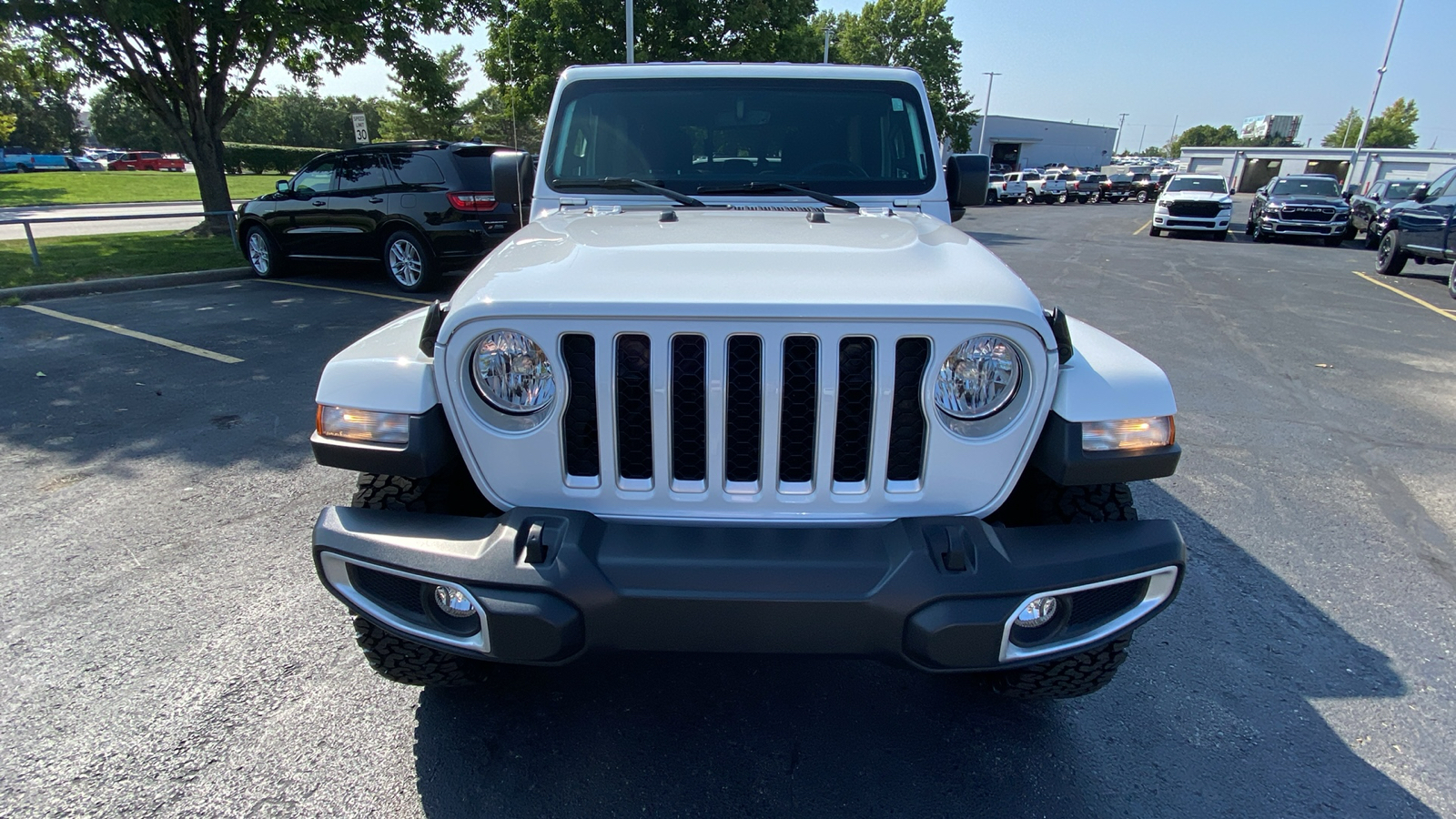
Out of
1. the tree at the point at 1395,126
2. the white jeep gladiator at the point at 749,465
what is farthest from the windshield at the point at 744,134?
the tree at the point at 1395,126

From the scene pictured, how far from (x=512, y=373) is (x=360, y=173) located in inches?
341

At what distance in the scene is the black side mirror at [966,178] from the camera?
11.1 feet

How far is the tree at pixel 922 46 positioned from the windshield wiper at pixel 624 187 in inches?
1677

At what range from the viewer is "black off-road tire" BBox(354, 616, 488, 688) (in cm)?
210

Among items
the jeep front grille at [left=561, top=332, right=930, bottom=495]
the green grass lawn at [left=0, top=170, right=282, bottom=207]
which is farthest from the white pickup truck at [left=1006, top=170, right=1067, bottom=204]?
the jeep front grille at [left=561, top=332, right=930, bottom=495]

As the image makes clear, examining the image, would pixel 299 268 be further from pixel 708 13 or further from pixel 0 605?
pixel 708 13

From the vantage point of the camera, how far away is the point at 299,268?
11148mm

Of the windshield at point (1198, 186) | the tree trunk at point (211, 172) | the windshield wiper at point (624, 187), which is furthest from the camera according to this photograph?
the windshield at point (1198, 186)

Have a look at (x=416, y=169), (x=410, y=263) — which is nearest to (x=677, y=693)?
(x=416, y=169)

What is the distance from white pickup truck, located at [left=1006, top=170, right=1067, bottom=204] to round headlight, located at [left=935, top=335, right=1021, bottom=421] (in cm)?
3924

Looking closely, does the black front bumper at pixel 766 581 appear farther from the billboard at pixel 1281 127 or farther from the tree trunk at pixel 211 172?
the billboard at pixel 1281 127

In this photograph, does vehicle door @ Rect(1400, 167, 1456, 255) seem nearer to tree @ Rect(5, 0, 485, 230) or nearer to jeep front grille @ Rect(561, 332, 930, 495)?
jeep front grille @ Rect(561, 332, 930, 495)

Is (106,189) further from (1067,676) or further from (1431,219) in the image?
(1431,219)

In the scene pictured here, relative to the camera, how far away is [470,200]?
852cm
